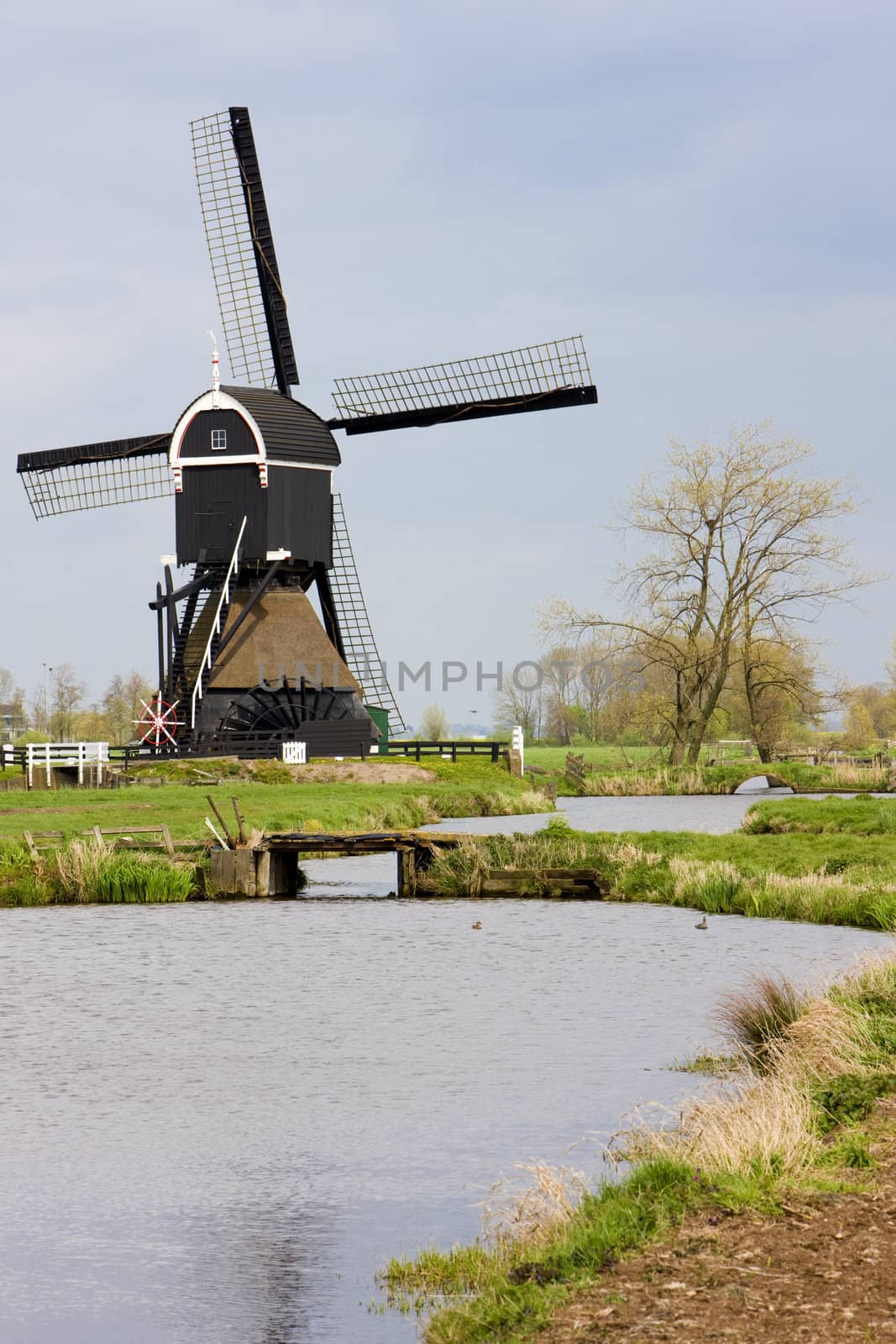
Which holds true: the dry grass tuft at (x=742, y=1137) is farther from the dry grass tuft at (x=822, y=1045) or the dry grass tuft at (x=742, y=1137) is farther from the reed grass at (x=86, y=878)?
the reed grass at (x=86, y=878)

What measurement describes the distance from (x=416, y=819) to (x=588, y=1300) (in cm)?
3813

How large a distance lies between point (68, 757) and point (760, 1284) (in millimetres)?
46434

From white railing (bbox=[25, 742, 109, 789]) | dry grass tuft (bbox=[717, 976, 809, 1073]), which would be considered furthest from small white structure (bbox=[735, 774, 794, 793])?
dry grass tuft (bbox=[717, 976, 809, 1073])

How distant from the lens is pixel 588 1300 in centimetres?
902

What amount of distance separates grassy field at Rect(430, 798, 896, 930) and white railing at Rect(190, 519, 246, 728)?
2242cm

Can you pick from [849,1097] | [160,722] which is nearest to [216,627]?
[160,722]

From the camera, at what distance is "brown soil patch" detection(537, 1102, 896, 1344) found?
834cm

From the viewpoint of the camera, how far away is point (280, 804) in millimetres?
42625

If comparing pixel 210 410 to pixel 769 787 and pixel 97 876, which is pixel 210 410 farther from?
pixel 769 787

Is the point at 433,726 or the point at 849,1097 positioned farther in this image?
the point at 433,726

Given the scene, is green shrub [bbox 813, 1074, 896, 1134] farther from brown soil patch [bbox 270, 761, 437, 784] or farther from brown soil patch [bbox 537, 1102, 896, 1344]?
brown soil patch [bbox 270, 761, 437, 784]

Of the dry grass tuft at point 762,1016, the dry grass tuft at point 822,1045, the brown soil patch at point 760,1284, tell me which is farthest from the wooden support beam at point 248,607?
the brown soil patch at point 760,1284

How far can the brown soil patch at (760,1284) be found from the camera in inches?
328

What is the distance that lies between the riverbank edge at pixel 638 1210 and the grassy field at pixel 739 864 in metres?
13.2
